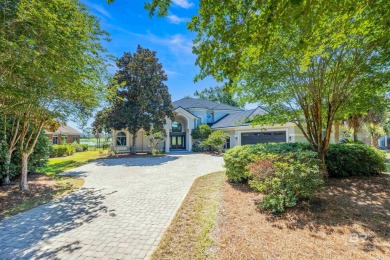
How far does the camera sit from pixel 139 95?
22.9 meters

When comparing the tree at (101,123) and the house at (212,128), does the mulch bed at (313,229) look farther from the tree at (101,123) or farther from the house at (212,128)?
the tree at (101,123)

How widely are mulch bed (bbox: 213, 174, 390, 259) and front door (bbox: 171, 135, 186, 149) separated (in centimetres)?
2425

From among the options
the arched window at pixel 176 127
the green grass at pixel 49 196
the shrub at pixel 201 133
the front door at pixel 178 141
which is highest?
the arched window at pixel 176 127

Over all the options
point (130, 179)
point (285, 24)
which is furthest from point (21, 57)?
point (130, 179)

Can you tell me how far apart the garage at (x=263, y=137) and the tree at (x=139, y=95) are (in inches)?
380

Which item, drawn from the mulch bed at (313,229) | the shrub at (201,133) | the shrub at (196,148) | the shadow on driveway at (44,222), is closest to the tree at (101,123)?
the shrub at (201,133)

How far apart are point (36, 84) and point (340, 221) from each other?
29.5 ft

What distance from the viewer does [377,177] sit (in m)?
8.88

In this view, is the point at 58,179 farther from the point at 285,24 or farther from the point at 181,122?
the point at 181,122

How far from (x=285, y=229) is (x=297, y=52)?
3.94 meters

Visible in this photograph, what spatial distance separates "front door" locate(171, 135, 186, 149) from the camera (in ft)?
102

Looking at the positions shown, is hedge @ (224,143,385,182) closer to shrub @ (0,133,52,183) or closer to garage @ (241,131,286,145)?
shrub @ (0,133,52,183)

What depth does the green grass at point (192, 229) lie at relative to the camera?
3.90 meters

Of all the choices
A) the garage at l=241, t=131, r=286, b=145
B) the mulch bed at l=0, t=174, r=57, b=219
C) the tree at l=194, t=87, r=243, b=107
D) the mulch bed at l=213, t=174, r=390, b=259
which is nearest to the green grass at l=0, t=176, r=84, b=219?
the mulch bed at l=0, t=174, r=57, b=219
